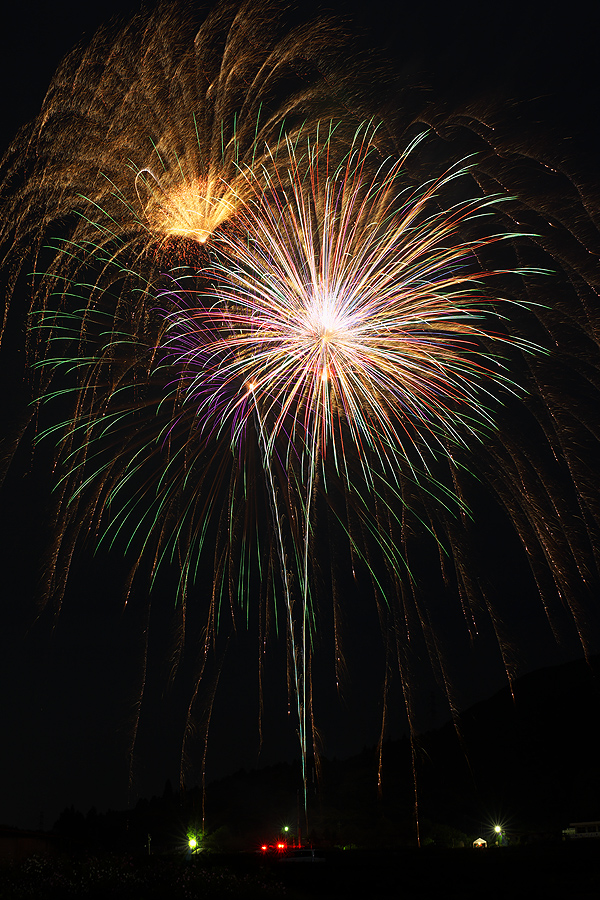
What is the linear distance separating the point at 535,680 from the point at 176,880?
5176 inches

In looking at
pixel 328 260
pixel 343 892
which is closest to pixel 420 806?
pixel 343 892

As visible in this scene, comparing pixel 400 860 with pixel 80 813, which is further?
pixel 80 813

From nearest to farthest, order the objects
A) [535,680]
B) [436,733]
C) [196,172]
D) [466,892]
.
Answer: [196,172], [466,892], [436,733], [535,680]

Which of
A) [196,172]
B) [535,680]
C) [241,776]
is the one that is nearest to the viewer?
[196,172]

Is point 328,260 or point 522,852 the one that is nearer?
point 328,260

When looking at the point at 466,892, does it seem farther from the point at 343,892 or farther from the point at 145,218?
the point at 145,218

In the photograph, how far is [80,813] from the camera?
99.2 metres

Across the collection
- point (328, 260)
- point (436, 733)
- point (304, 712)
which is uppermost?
point (436, 733)

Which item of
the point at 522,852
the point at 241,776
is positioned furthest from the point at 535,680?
the point at 522,852

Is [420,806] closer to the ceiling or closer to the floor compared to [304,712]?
closer to the ceiling

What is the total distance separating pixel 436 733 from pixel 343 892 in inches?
4309

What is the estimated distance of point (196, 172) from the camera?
15.7 m

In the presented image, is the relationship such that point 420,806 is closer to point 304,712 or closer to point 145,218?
point 304,712

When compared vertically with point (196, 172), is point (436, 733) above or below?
above
